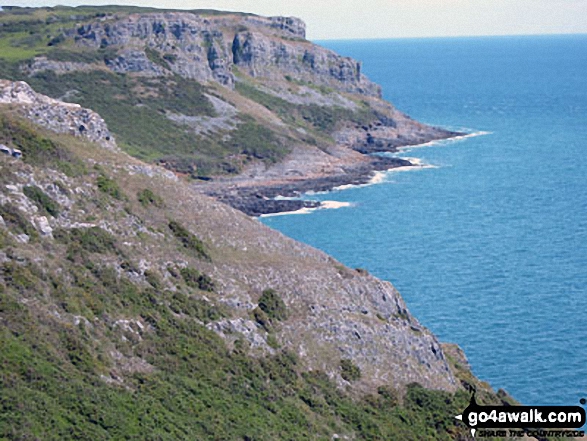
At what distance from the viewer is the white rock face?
171 ft

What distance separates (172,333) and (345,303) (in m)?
11.2

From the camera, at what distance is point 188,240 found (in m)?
48.1

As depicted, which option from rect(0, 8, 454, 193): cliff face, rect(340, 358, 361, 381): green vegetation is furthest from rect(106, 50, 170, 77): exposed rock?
rect(340, 358, 361, 381): green vegetation

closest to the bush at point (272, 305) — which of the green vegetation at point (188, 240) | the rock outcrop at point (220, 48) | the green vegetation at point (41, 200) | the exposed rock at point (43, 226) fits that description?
the green vegetation at point (188, 240)

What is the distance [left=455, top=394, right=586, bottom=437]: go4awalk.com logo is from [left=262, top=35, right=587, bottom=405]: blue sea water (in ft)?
33.8

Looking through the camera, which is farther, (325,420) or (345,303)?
(345,303)

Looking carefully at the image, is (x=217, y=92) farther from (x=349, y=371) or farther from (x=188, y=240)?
(x=349, y=371)

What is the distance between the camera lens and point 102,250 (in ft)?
145

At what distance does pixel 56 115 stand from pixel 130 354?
19.4m

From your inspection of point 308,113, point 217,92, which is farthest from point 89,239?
point 308,113

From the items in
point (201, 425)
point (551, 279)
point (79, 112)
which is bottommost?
point (551, 279)

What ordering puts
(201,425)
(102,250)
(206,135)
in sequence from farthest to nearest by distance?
(206,135) < (102,250) < (201,425)

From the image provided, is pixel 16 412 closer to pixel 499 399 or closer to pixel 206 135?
pixel 499 399

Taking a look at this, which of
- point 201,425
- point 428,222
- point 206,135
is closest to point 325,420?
point 201,425
